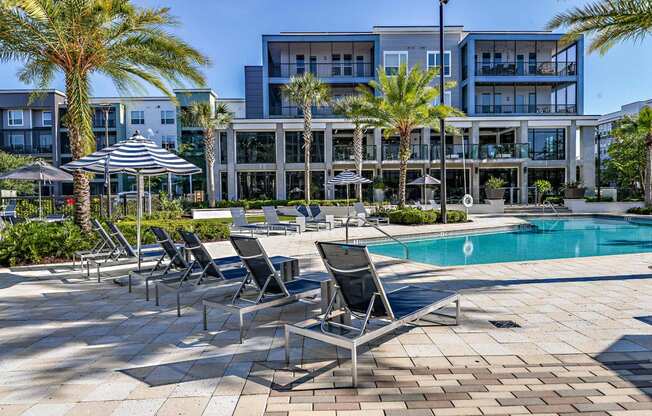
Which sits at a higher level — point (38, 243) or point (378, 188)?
point (378, 188)

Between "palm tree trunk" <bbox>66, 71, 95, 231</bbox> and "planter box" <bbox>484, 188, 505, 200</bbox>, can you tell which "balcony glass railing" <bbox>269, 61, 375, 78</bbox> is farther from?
"palm tree trunk" <bbox>66, 71, 95, 231</bbox>

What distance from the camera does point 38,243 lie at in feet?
31.8

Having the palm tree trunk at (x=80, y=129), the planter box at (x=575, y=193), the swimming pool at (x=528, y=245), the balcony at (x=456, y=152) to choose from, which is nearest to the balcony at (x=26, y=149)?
the balcony at (x=456, y=152)

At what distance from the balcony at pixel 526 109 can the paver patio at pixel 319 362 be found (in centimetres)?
3015

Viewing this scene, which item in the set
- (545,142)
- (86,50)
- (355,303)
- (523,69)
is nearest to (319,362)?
(355,303)

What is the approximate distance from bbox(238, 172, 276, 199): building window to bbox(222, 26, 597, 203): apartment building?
8 centimetres

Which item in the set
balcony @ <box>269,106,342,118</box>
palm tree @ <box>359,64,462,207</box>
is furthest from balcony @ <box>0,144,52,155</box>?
palm tree @ <box>359,64,462,207</box>

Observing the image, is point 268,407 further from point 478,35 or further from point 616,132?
point 478,35

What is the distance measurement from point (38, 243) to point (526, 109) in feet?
113

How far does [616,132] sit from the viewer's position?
95.3 feet

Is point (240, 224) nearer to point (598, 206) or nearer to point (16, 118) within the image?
point (598, 206)

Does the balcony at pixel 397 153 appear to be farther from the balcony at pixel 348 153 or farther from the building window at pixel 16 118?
the building window at pixel 16 118

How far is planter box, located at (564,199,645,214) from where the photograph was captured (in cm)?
2592

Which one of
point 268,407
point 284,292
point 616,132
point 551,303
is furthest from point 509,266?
point 616,132
